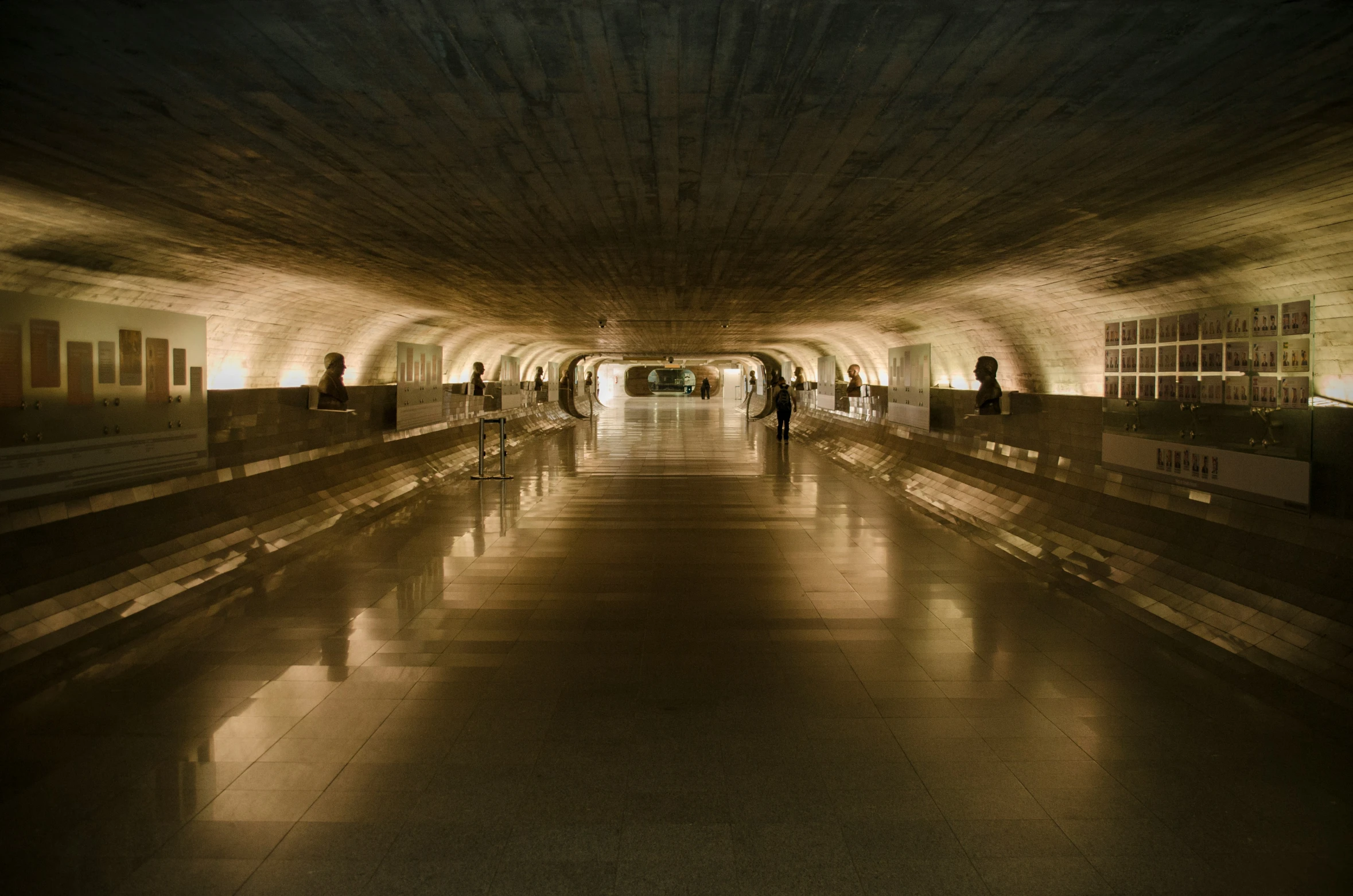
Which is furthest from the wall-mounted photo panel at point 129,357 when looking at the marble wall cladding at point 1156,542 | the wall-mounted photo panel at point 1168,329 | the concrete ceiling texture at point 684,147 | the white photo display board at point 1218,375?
the wall-mounted photo panel at point 1168,329

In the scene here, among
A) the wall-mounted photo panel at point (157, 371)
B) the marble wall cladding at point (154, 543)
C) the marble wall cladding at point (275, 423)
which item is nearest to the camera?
the marble wall cladding at point (154, 543)

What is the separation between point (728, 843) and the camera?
327 cm

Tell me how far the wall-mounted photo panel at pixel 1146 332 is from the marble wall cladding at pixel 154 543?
8.85m

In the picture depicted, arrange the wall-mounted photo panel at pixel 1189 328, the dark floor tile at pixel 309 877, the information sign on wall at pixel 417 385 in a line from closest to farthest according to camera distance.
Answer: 1. the dark floor tile at pixel 309 877
2. the wall-mounted photo panel at pixel 1189 328
3. the information sign on wall at pixel 417 385

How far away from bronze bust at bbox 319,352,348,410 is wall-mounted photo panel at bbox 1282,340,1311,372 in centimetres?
1106

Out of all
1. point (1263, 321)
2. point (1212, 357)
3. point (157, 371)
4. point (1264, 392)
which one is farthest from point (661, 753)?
point (157, 371)

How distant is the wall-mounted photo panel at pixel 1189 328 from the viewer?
24.4 feet

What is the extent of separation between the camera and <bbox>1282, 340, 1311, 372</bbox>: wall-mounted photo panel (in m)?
6.11

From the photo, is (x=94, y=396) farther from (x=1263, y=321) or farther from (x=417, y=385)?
(x=1263, y=321)

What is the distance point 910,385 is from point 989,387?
2.89 metres

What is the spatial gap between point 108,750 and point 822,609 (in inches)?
184

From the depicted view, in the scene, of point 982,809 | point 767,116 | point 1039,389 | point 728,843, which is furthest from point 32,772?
point 1039,389

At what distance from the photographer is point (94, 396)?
7.00 m

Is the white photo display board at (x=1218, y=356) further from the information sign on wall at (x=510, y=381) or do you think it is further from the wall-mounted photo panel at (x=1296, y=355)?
the information sign on wall at (x=510, y=381)
